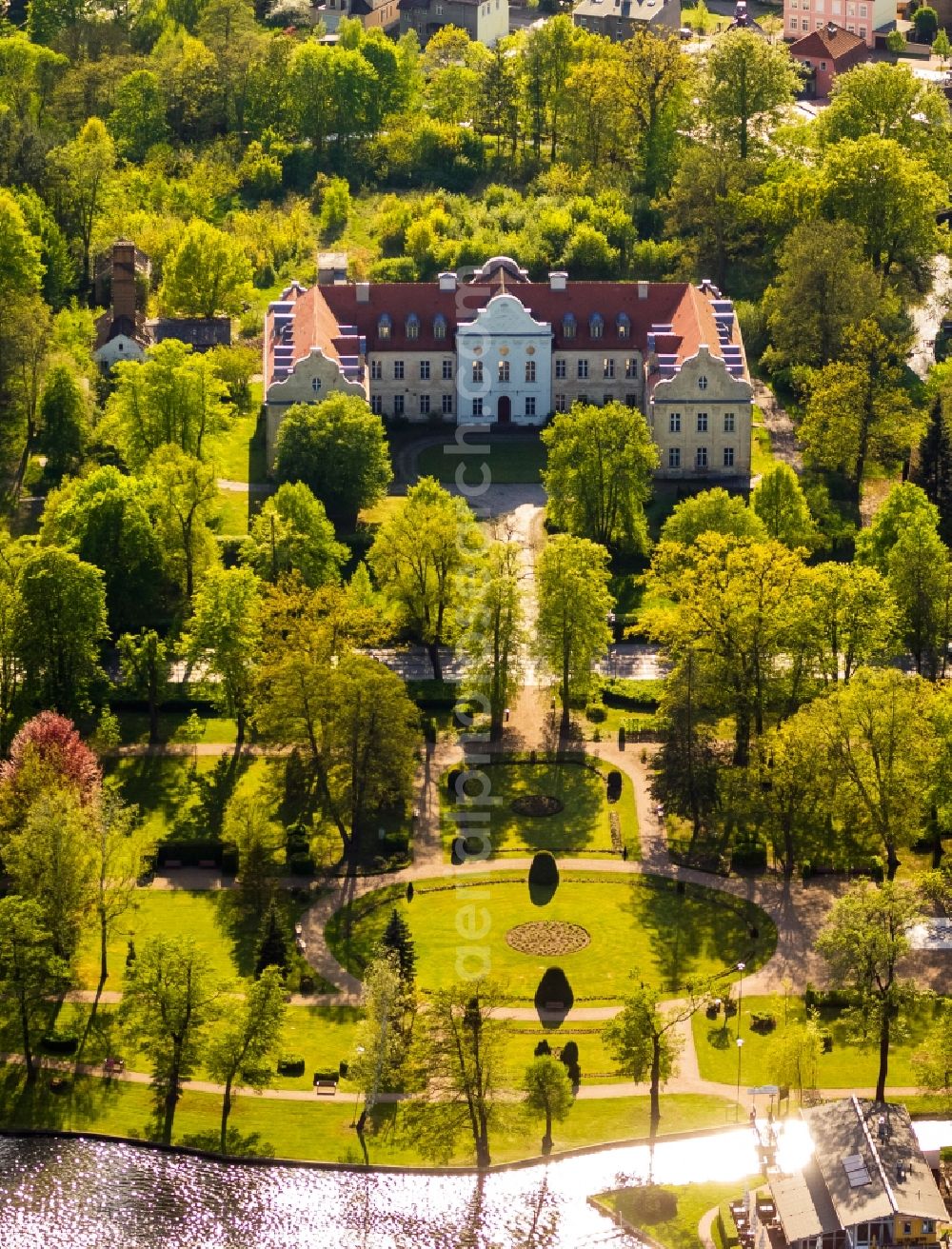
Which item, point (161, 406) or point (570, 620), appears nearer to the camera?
point (570, 620)

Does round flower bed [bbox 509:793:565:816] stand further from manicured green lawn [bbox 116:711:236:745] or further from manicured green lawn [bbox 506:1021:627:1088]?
manicured green lawn [bbox 506:1021:627:1088]

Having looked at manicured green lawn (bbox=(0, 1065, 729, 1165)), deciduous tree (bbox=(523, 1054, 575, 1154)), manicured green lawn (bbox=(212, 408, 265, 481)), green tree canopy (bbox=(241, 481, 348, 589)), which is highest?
green tree canopy (bbox=(241, 481, 348, 589))

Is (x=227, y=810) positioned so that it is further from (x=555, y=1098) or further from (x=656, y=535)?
(x=656, y=535)

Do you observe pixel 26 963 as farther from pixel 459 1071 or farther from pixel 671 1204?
pixel 671 1204

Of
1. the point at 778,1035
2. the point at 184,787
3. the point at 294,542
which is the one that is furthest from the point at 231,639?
the point at 778,1035

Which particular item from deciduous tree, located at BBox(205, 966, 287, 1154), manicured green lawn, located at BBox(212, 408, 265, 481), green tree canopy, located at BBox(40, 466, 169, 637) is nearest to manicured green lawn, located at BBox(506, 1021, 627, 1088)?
deciduous tree, located at BBox(205, 966, 287, 1154)

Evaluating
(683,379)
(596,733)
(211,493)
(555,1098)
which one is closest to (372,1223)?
(555,1098)

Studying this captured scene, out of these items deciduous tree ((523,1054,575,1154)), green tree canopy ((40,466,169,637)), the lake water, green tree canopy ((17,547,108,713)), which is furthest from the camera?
green tree canopy ((40,466,169,637))
